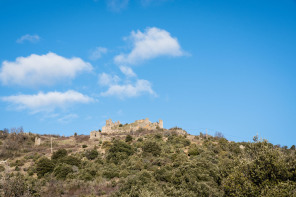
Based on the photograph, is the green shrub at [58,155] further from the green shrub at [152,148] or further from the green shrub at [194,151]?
the green shrub at [194,151]

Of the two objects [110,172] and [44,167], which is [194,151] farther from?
[44,167]

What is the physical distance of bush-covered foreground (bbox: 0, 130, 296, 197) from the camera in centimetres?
2116

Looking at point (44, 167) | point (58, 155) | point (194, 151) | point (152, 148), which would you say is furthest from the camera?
point (58, 155)

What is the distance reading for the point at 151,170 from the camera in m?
40.2

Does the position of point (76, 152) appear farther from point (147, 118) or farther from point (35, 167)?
point (147, 118)

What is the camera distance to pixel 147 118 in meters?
89.8

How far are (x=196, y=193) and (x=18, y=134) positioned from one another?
57172mm

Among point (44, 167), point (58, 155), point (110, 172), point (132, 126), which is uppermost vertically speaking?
point (132, 126)

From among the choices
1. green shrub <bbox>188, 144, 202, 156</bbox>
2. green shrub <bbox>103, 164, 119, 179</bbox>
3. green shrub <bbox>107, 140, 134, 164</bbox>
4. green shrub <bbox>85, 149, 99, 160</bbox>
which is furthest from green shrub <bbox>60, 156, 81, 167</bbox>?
green shrub <bbox>188, 144, 202, 156</bbox>

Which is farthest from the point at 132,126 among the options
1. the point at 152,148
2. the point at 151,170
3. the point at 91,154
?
the point at 151,170

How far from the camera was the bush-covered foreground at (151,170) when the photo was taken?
2116 cm

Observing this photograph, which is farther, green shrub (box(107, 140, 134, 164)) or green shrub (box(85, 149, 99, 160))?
green shrub (box(85, 149, 99, 160))

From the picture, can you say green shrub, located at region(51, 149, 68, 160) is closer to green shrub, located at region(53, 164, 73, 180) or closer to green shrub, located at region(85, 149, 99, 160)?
green shrub, located at region(85, 149, 99, 160)

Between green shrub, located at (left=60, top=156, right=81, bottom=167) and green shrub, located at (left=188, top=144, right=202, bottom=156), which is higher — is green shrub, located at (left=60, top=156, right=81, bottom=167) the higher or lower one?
the lower one
